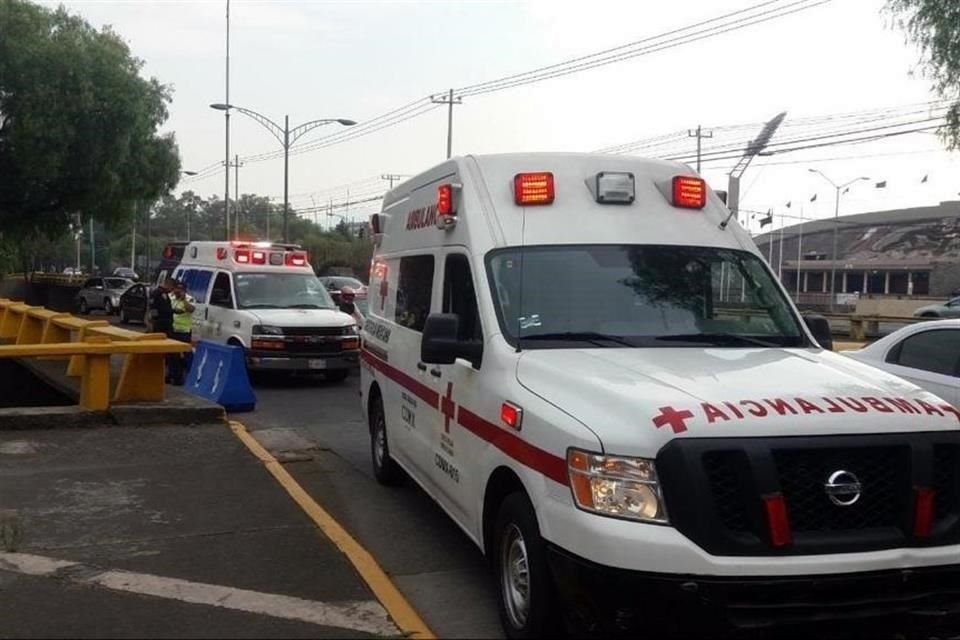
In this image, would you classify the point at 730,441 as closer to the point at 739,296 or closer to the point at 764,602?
the point at 764,602

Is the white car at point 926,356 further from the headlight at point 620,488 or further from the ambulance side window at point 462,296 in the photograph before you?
the headlight at point 620,488

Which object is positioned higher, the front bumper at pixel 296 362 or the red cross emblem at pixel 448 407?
the red cross emblem at pixel 448 407

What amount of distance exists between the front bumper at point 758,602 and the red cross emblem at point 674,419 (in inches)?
22.9

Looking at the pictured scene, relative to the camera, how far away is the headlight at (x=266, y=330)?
1435cm

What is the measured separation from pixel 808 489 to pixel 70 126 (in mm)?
29224

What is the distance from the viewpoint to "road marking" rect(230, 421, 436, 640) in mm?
4789

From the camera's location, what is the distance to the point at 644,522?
3.78 metres

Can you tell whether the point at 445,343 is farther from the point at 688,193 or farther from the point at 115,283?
the point at 115,283

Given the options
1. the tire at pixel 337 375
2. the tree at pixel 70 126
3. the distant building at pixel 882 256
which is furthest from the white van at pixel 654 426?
the distant building at pixel 882 256

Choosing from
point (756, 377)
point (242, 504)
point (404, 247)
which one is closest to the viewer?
point (756, 377)

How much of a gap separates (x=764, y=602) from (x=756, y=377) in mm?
1104

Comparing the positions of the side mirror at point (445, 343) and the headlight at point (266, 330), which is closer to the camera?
the side mirror at point (445, 343)

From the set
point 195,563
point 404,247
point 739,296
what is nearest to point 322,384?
point 404,247

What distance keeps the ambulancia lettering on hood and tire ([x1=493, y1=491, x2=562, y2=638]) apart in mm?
818
